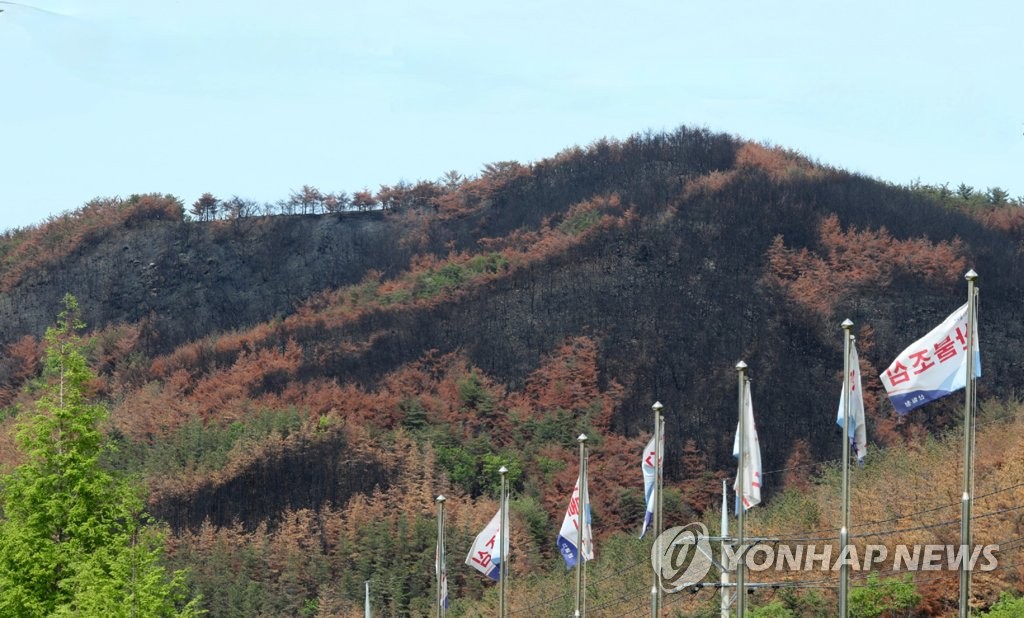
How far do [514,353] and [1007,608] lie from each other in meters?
39.2

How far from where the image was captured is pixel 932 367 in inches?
872

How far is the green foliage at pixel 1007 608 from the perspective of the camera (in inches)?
1281

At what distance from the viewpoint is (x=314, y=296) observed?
297 feet

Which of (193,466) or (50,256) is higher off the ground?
(50,256)

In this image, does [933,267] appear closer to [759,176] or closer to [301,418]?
[759,176]

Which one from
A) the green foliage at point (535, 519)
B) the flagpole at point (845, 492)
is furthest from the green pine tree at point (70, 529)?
the green foliage at point (535, 519)

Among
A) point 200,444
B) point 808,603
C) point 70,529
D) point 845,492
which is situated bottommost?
point 808,603

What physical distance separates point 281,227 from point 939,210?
40773 mm

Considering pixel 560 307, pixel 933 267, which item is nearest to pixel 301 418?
pixel 560 307

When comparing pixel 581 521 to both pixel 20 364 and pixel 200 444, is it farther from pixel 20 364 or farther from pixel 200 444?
pixel 20 364

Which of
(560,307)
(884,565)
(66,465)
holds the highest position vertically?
(560,307)

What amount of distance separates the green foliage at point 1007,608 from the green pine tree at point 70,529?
691 inches

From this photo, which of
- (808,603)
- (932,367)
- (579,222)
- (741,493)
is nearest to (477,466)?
(579,222)

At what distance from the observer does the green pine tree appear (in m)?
30.0
